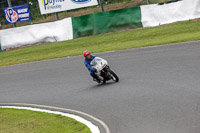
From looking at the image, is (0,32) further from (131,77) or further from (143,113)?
(143,113)

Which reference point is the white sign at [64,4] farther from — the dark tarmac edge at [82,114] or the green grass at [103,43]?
the dark tarmac edge at [82,114]

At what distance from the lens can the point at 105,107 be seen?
11.0m

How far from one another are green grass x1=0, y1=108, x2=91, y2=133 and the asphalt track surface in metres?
0.71

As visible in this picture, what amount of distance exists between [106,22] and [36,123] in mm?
18912

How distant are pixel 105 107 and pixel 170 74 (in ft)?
11.0

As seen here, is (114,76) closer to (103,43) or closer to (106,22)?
(103,43)

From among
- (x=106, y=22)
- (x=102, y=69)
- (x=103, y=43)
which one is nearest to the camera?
(x=102, y=69)

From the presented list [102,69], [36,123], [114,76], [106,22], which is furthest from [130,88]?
[106,22]

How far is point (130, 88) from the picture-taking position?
1273 centimetres

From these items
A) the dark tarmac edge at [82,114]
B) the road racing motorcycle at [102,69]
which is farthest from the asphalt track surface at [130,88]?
the road racing motorcycle at [102,69]

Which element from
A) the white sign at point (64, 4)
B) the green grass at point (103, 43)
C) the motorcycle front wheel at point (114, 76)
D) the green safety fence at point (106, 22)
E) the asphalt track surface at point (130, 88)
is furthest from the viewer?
the white sign at point (64, 4)

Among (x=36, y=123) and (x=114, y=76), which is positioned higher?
(x=36, y=123)

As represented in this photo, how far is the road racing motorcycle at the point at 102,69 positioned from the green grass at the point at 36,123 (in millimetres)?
2993

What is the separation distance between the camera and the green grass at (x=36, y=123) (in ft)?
30.9
